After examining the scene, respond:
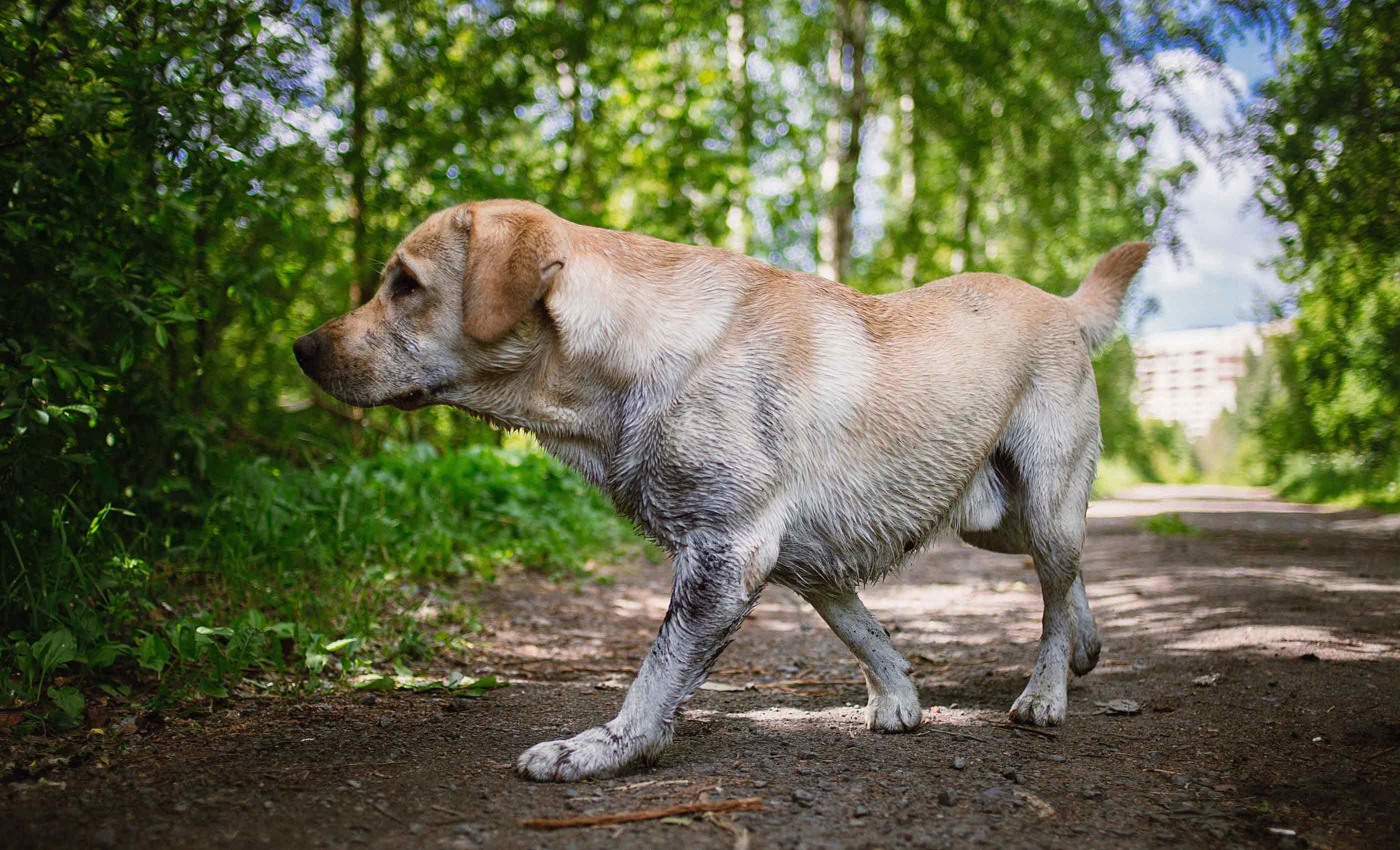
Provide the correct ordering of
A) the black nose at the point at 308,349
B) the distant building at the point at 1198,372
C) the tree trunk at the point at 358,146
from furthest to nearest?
the distant building at the point at 1198,372 < the tree trunk at the point at 358,146 < the black nose at the point at 308,349

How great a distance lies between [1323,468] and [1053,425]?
25.4 metres

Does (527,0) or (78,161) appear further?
(527,0)

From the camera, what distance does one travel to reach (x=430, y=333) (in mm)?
3195

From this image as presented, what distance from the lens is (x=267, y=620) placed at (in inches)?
167

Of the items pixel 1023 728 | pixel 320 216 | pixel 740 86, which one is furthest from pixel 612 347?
pixel 740 86

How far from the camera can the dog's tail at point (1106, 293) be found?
4.40 m

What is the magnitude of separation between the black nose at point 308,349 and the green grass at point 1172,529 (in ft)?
34.8

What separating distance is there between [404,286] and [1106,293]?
3213 mm

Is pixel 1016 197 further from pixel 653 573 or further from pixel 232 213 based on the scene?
pixel 232 213

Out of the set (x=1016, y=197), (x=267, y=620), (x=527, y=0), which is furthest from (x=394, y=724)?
(x=1016, y=197)

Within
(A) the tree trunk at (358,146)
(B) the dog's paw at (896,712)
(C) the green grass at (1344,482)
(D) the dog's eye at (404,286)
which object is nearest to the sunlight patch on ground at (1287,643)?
(B) the dog's paw at (896,712)

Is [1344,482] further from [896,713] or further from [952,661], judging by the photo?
[896,713]

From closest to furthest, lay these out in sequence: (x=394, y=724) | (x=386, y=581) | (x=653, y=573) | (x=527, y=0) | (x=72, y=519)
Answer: (x=394, y=724) → (x=72, y=519) → (x=386, y=581) → (x=653, y=573) → (x=527, y=0)

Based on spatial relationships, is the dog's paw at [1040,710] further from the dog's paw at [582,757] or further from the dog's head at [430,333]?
the dog's head at [430,333]
